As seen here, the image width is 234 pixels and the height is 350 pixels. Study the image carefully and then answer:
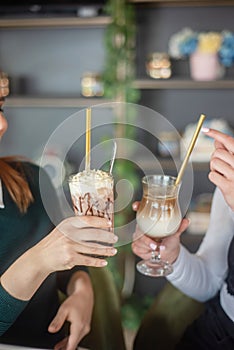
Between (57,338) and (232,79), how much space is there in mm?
1573

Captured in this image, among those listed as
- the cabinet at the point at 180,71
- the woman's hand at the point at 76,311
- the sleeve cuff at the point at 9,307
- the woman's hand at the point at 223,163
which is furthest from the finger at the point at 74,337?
the cabinet at the point at 180,71

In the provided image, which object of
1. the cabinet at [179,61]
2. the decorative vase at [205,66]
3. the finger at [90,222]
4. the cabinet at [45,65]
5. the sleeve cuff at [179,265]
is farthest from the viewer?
the cabinet at [45,65]

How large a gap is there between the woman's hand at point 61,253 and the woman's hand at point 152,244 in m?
0.14

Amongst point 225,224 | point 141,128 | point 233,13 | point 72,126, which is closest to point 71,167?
point 72,126

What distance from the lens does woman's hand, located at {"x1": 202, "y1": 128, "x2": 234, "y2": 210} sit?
814 millimetres

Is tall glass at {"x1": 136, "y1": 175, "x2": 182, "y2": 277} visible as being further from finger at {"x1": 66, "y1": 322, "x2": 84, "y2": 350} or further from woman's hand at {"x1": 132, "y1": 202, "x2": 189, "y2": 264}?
finger at {"x1": 66, "y1": 322, "x2": 84, "y2": 350}

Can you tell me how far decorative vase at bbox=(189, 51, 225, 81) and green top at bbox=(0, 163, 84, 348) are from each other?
4.76 feet

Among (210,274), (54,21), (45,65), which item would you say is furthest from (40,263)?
(45,65)

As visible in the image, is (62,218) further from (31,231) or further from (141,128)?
(141,128)

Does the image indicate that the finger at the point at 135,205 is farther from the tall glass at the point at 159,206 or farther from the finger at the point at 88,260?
the finger at the point at 88,260

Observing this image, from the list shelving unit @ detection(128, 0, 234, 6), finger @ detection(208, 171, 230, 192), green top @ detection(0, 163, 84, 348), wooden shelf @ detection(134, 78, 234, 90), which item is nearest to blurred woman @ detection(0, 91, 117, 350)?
green top @ detection(0, 163, 84, 348)

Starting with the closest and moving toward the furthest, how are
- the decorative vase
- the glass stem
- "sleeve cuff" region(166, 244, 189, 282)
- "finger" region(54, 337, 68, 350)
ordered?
"finger" region(54, 337, 68, 350) → the glass stem → "sleeve cuff" region(166, 244, 189, 282) → the decorative vase

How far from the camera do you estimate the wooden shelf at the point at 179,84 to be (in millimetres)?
2127

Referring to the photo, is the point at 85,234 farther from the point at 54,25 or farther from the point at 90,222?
the point at 54,25
